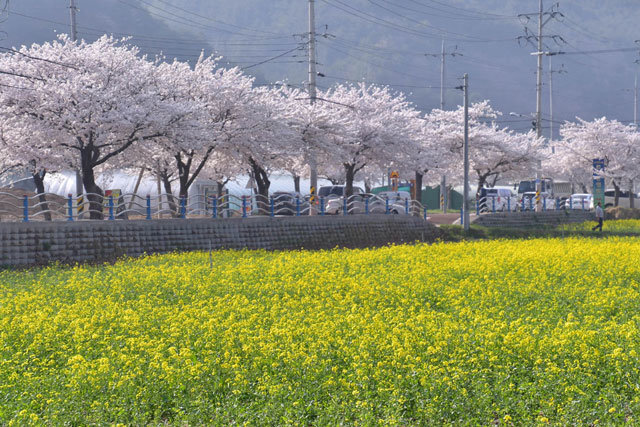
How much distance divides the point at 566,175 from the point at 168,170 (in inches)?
1912

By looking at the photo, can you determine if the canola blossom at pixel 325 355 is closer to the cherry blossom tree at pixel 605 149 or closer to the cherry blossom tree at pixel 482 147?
the cherry blossom tree at pixel 482 147

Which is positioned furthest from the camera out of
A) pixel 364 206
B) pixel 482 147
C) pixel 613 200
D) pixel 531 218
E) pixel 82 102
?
pixel 613 200

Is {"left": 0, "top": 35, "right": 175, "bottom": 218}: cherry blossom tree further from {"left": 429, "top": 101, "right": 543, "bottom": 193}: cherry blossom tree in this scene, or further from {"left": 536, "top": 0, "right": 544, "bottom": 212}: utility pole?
{"left": 536, "top": 0, "right": 544, "bottom": 212}: utility pole

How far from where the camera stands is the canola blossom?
715 centimetres

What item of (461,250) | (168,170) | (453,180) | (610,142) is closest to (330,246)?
(461,250)

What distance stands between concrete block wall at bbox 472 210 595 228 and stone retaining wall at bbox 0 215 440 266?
18.2ft

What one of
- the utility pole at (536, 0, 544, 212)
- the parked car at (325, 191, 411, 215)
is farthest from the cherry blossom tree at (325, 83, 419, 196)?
the utility pole at (536, 0, 544, 212)

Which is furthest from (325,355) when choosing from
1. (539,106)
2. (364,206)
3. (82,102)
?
(539,106)

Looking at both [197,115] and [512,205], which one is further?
[512,205]

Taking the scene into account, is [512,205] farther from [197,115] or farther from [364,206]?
[197,115]

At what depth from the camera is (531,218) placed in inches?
1796

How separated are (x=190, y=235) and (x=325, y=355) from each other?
19638 millimetres

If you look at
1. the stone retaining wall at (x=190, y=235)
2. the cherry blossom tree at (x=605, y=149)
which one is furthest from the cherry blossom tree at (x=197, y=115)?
the cherry blossom tree at (x=605, y=149)

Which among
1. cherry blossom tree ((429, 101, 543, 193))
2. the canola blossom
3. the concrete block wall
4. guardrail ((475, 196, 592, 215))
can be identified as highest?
cherry blossom tree ((429, 101, 543, 193))
